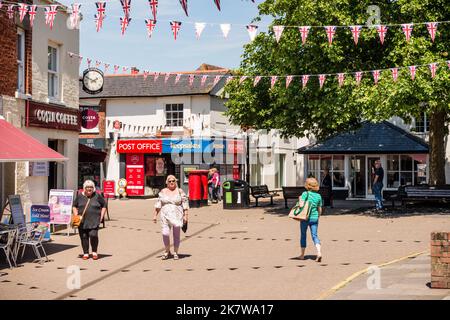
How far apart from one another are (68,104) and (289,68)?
7.66 meters

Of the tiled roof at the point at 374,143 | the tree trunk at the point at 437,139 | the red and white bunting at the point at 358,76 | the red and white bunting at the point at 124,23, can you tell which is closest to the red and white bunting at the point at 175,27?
the red and white bunting at the point at 124,23

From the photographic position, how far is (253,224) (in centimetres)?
1952

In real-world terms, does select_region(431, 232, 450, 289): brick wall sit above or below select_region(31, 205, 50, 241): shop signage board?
below

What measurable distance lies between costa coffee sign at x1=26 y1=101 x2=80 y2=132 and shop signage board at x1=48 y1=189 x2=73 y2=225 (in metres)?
2.03

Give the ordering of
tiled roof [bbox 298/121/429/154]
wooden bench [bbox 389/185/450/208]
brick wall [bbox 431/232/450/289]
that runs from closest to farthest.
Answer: brick wall [bbox 431/232/450/289]
wooden bench [bbox 389/185/450/208]
tiled roof [bbox 298/121/429/154]

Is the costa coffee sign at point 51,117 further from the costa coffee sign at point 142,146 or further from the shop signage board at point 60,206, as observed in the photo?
the costa coffee sign at point 142,146

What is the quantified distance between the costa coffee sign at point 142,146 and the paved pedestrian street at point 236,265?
16.3 meters

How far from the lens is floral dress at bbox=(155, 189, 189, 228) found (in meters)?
12.6

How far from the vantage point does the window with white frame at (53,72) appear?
746 inches

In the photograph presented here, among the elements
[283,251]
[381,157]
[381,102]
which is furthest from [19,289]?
[381,157]

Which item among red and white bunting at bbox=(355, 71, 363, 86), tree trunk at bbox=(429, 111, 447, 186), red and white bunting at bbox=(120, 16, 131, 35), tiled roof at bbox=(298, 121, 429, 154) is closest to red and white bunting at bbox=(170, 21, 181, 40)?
red and white bunting at bbox=(120, 16, 131, 35)

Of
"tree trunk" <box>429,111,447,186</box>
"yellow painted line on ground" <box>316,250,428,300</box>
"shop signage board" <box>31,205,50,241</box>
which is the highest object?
"tree trunk" <box>429,111,447,186</box>

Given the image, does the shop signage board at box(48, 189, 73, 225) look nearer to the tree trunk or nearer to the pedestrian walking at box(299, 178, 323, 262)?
the pedestrian walking at box(299, 178, 323, 262)

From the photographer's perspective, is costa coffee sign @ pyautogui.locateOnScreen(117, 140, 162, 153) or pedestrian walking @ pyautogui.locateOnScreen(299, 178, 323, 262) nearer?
pedestrian walking @ pyautogui.locateOnScreen(299, 178, 323, 262)
